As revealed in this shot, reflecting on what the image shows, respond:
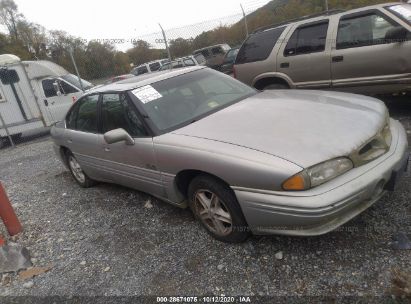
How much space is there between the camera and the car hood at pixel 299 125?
7.97 feet

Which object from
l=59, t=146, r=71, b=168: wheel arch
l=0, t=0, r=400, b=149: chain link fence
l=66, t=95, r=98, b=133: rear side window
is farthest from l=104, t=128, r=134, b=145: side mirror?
l=0, t=0, r=400, b=149: chain link fence

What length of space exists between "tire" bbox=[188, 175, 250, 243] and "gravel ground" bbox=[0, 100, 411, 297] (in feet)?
0.42

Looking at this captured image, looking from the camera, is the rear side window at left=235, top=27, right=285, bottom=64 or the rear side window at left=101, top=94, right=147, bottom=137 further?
the rear side window at left=235, top=27, right=285, bottom=64

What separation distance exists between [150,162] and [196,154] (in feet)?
2.16

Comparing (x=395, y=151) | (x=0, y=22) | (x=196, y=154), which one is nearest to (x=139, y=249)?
(x=196, y=154)

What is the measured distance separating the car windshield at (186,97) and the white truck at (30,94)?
8.08 metres

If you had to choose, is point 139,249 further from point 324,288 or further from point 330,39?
point 330,39

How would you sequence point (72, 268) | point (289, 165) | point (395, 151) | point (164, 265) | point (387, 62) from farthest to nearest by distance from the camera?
point (387, 62) → point (72, 268) → point (164, 265) → point (395, 151) → point (289, 165)

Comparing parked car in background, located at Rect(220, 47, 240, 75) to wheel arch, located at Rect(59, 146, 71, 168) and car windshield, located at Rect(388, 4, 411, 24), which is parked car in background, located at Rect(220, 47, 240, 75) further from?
wheel arch, located at Rect(59, 146, 71, 168)

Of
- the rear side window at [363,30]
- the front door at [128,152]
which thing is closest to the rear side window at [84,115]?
the front door at [128,152]

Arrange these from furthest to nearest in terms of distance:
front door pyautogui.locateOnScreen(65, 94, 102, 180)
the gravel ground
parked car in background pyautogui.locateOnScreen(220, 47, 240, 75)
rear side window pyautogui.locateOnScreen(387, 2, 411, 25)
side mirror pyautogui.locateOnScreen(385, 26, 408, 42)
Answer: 1. parked car in background pyautogui.locateOnScreen(220, 47, 240, 75)
2. rear side window pyautogui.locateOnScreen(387, 2, 411, 25)
3. side mirror pyautogui.locateOnScreen(385, 26, 408, 42)
4. front door pyautogui.locateOnScreen(65, 94, 102, 180)
5. the gravel ground

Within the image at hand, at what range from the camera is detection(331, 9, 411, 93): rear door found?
461 cm

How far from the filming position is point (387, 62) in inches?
185

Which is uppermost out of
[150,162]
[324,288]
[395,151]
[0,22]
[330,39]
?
[0,22]
